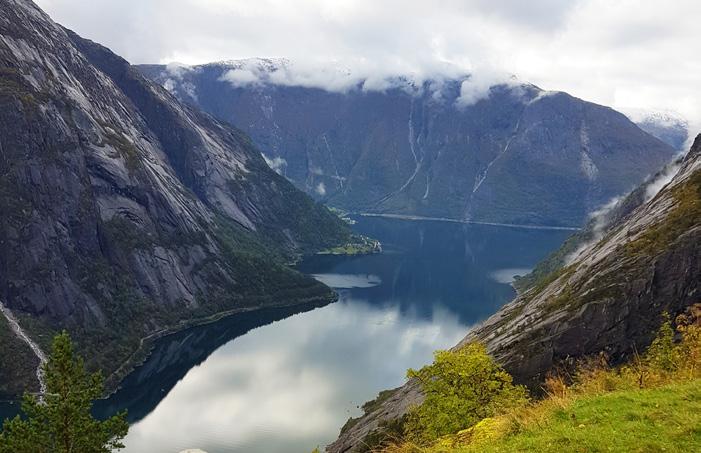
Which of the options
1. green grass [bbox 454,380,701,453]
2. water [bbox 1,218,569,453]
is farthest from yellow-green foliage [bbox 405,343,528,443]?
water [bbox 1,218,569,453]

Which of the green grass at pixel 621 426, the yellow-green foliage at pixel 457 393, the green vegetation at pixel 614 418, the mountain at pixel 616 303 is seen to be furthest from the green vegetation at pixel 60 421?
the mountain at pixel 616 303

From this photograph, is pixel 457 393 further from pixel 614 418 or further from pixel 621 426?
pixel 621 426

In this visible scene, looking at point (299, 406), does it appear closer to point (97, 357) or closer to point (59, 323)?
point (97, 357)

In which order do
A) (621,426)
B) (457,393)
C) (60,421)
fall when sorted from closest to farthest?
(621,426)
(457,393)
(60,421)

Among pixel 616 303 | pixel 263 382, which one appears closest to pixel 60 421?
pixel 616 303

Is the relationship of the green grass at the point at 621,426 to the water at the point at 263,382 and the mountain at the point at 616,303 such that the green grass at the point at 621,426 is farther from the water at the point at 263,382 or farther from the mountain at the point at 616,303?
the water at the point at 263,382

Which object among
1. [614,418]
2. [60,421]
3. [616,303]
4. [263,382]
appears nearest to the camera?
[614,418]

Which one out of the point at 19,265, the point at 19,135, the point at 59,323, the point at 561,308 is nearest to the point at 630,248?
the point at 561,308
